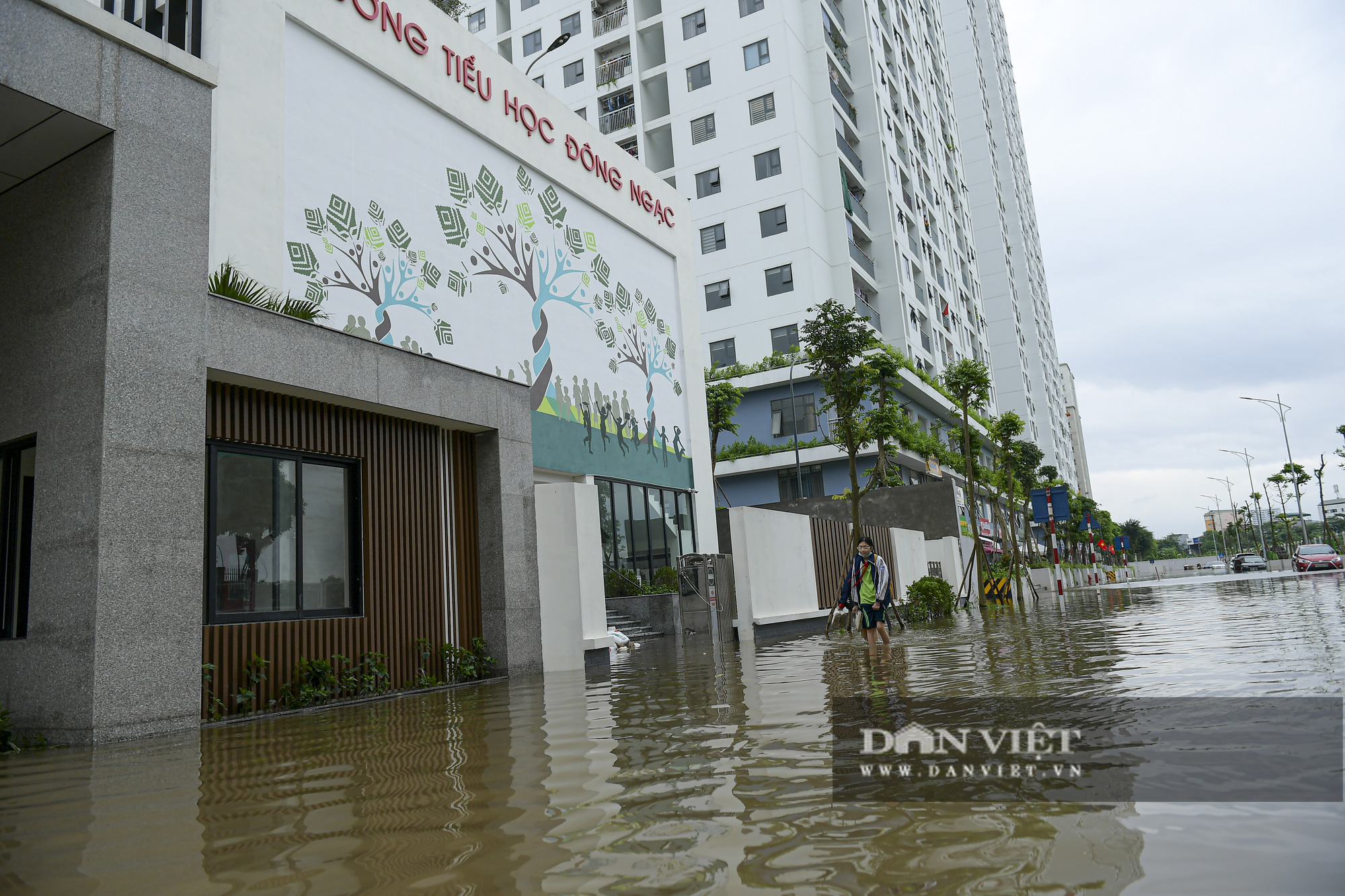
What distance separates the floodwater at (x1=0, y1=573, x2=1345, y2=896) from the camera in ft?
10.3

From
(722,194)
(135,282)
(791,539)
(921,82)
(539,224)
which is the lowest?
(791,539)

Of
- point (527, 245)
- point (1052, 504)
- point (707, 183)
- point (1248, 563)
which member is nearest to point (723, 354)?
point (707, 183)

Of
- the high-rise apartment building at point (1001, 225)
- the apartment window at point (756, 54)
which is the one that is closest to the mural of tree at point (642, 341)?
the apartment window at point (756, 54)

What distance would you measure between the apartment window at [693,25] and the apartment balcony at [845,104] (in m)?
7.39

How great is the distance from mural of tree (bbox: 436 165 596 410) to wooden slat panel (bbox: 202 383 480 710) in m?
7.22

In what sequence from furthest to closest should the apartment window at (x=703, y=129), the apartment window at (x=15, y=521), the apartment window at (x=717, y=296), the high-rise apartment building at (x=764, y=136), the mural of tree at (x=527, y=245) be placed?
the apartment window at (x=703, y=129) < the apartment window at (x=717, y=296) < the high-rise apartment building at (x=764, y=136) < the mural of tree at (x=527, y=245) < the apartment window at (x=15, y=521)

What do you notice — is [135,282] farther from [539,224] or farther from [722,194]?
[722,194]

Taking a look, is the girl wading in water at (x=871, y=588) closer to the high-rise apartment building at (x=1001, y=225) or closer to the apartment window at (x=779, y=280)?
the apartment window at (x=779, y=280)

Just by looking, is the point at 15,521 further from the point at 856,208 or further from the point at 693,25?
the point at 693,25

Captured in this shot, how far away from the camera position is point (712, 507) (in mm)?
28906

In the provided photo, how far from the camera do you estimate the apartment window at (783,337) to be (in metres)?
45.7

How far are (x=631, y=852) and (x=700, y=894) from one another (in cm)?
60

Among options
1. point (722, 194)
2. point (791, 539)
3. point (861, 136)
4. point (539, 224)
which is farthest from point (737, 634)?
point (861, 136)

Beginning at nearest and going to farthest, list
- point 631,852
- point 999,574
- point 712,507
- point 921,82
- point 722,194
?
point 631,852
point 712,507
point 999,574
point 722,194
point 921,82
